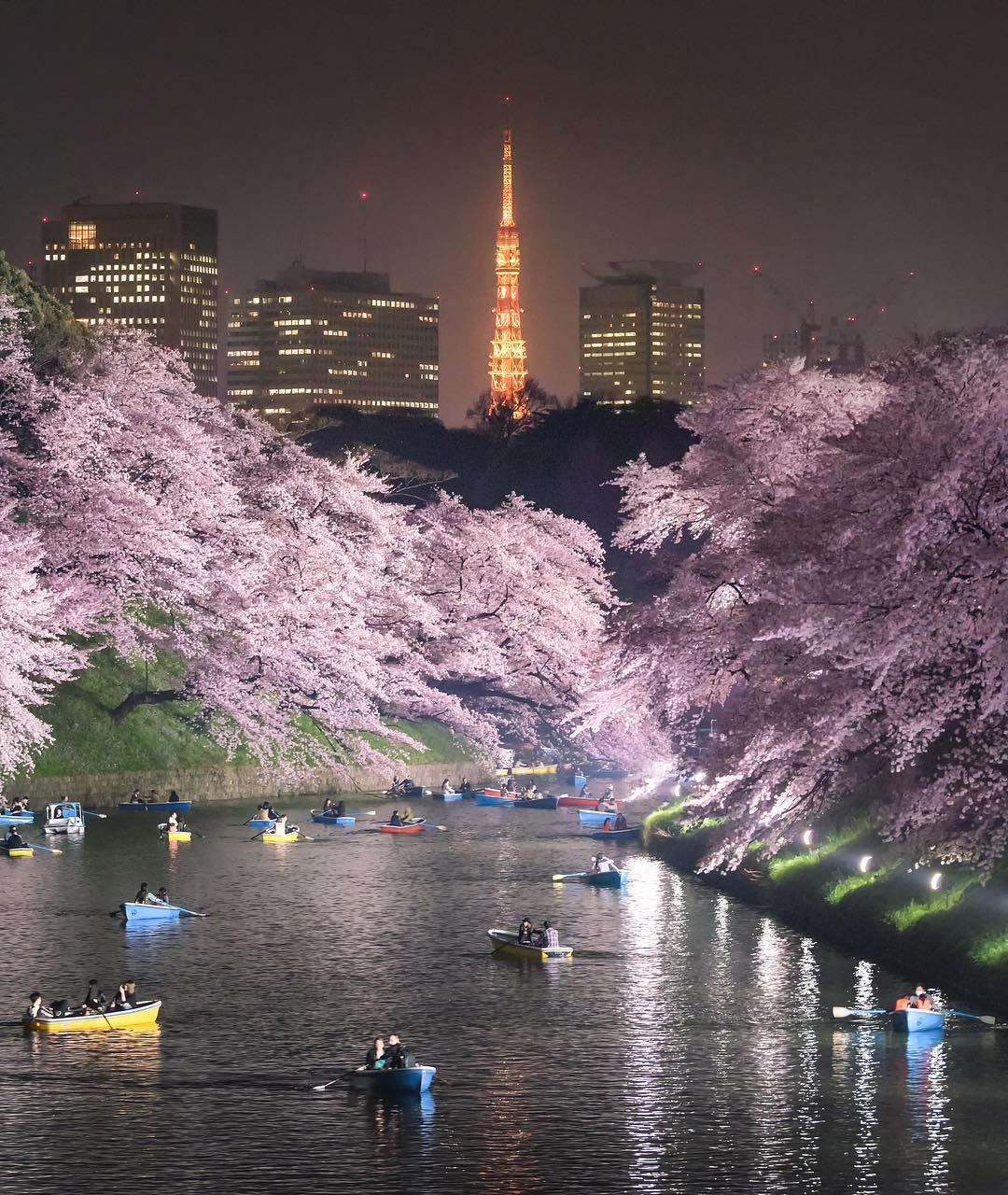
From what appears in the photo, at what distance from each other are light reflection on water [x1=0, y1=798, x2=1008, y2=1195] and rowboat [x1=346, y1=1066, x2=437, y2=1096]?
0.96ft

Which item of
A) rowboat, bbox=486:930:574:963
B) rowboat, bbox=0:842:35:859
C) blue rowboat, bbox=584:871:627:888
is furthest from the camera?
rowboat, bbox=0:842:35:859

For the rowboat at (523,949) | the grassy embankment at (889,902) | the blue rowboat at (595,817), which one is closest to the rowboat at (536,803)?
the blue rowboat at (595,817)

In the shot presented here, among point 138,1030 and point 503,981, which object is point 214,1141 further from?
point 503,981

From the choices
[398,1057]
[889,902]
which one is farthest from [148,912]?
[889,902]

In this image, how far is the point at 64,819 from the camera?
58.5 metres

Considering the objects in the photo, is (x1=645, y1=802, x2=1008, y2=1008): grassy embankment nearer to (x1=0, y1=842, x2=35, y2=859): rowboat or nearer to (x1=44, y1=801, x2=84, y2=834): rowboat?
(x1=0, y1=842, x2=35, y2=859): rowboat

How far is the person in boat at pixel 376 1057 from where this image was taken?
3080 centimetres

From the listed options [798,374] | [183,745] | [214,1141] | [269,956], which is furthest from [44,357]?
[214,1141]

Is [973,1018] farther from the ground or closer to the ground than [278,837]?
closer to the ground

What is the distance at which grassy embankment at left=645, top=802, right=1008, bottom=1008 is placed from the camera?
36406mm

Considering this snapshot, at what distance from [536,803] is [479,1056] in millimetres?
37351

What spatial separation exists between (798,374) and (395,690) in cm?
2294

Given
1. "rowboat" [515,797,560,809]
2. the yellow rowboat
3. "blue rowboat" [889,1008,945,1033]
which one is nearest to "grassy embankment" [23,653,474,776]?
the yellow rowboat

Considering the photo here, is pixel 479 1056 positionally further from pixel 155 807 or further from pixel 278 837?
pixel 155 807
